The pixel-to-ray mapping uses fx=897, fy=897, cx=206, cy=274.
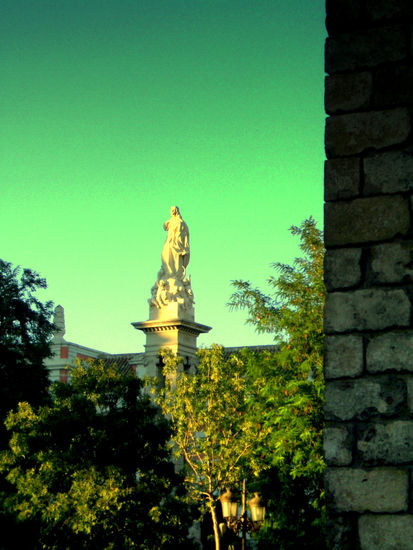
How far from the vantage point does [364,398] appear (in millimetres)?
4418

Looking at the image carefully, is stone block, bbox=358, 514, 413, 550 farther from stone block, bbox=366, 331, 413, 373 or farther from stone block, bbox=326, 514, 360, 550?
stone block, bbox=366, 331, 413, 373

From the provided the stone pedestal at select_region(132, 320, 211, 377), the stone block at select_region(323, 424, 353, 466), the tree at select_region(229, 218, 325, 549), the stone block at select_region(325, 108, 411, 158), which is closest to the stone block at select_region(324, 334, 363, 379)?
the stone block at select_region(323, 424, 353, 466)

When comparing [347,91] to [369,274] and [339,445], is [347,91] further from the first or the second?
[339,445]

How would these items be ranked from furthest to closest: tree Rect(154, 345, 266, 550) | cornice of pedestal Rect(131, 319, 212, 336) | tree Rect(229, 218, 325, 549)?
cornice of pedestal Rect(131, 319, 212, 336) < tree Rect(154, 345, 266, 550) < tree Rect(229, 218, 325, 549)

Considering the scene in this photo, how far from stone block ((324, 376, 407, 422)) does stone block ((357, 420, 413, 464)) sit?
6 cm

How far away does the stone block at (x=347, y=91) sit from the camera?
15.6 ft

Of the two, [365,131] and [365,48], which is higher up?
[365,48]

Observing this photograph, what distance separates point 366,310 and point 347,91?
1187mm

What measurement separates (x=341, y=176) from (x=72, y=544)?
1734 cm

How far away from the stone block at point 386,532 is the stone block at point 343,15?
2.53 metres

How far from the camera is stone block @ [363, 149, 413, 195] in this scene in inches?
180

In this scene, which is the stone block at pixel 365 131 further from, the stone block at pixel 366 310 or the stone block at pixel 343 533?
the stone block at pixel 343 533

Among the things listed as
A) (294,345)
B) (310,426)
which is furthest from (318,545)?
(294,345)

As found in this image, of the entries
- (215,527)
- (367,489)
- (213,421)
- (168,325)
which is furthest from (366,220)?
(168,325)
